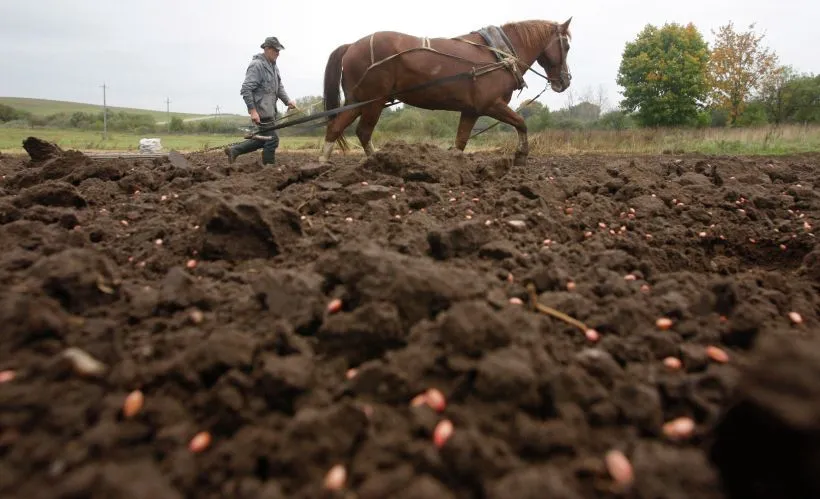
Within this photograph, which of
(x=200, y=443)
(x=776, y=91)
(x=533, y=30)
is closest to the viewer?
(x=200, y=443)

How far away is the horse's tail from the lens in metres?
7.09

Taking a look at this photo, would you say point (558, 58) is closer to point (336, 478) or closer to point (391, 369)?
point (391, 369)

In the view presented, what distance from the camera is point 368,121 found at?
6.85m

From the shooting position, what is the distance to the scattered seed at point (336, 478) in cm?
108

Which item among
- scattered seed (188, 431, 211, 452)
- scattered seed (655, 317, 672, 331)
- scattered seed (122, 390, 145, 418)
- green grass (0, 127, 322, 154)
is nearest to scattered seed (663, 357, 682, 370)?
scattered seed (655, 317, 672, 331)

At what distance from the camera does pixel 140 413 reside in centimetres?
128

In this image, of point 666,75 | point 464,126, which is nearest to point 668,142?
point 666,75

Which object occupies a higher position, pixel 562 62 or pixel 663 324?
pixel 562 62

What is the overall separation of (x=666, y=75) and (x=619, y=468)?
1194 inches

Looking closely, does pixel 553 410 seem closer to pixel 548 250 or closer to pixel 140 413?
pixel 140 413

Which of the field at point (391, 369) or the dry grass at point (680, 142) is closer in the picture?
the field at point (391, 369)

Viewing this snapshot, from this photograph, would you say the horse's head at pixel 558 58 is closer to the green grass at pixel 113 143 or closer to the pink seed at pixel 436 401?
the pink seed at pixel 436 401

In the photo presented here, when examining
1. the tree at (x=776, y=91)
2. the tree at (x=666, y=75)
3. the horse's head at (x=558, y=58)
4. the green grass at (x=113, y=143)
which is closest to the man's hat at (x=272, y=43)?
the horse's head at (x=558, y=58)

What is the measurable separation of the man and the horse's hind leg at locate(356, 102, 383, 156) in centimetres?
147
